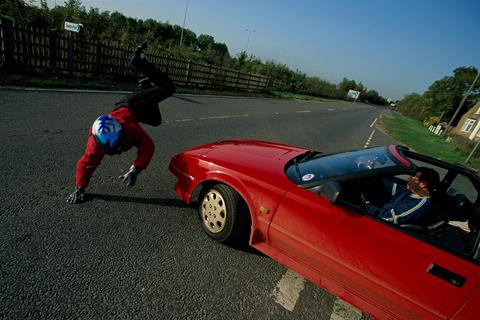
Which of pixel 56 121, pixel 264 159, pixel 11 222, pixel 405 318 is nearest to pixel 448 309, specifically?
pixel 405 318

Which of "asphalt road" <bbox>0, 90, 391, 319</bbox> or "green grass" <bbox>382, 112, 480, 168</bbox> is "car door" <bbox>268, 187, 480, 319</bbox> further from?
"green grass" <bbox>382, 112, 480, 168</bbox>

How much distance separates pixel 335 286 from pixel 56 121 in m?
5.88

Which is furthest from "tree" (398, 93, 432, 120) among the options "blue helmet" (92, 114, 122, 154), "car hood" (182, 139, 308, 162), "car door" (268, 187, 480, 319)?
"blue helmet" (92, 114, 122, 154)

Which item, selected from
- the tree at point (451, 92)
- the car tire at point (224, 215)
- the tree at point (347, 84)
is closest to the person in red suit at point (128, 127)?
the car tire at point (224, 215)

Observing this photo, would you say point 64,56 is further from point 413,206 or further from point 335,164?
point 413,206

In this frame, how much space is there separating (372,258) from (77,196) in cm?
300

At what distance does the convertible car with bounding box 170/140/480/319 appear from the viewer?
189 cm

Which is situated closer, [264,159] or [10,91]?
[264,159]

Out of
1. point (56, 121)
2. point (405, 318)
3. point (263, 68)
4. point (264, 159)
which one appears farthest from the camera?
point (263, 68)

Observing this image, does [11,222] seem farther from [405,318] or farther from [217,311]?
[405,318]

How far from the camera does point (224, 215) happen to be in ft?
9.01

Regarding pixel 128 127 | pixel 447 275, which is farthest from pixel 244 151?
pixel 447 275

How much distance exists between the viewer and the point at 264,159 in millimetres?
2975

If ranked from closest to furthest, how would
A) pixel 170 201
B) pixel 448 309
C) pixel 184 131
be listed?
1. pixel 448 309
2. pixel 170 201
3. pixel 184 131
